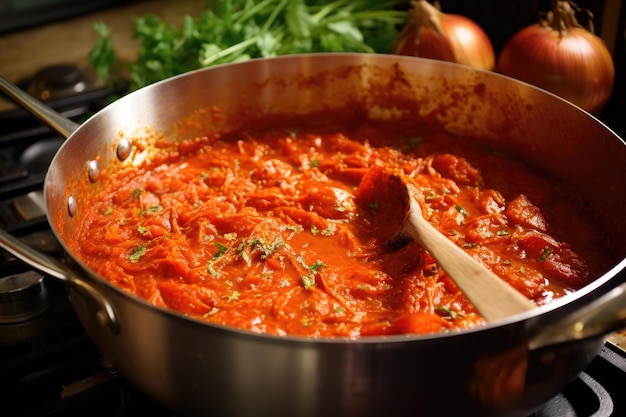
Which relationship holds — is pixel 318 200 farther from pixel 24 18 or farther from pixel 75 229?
pixel 24 18

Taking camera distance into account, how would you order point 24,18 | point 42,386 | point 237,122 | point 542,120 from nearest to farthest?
point 42,386 < point 542,120 < point 237,122 < point 24,18

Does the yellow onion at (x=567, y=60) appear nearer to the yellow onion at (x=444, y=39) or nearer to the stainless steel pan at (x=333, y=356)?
the yellow onion at (x=444, y=39)

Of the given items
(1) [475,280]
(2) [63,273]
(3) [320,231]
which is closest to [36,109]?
(2) [63,273]

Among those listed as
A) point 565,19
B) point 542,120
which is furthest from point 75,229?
point 565,19

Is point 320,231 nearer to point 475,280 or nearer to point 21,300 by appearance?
point 475,280

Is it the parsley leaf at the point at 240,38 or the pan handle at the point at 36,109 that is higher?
the pan handle at the point at 36,109

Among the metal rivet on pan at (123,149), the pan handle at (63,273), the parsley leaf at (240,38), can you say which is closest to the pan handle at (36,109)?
the metal rivet on pan at (123,149)

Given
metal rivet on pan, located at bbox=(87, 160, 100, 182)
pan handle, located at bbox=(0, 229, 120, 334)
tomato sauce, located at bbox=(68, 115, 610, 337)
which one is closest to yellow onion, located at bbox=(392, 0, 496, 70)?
tomato sauce, located at bbox=(68, 115, 610, 337)
